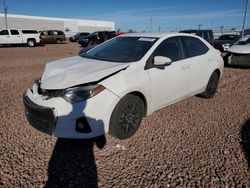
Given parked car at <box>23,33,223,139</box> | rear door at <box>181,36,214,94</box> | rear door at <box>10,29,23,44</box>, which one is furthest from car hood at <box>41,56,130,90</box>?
rear door at <box>10,29,23,44</box>

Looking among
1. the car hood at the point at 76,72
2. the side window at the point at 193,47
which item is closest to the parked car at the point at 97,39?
the side window at the point at 193,47

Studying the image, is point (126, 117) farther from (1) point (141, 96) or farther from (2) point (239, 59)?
(2) point (239, 59)

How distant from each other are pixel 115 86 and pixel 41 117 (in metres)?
1.09

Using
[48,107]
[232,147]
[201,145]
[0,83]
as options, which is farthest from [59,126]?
[0,83]

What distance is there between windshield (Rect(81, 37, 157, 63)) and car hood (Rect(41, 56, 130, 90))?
0.28 m

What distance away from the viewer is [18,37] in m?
25.8

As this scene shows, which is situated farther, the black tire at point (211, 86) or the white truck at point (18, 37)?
the white truck at point (18, 37)

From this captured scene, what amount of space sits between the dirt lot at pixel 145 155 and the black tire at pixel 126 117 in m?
0.18

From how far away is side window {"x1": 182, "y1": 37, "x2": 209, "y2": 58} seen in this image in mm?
4866

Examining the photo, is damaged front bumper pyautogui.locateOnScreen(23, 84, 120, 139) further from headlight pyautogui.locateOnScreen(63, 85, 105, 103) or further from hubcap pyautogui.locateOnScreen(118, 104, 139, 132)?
hubcap pyautogui.locateOnScreen(118, 104, 139, 132)

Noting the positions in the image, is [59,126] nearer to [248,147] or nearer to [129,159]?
[129,159]

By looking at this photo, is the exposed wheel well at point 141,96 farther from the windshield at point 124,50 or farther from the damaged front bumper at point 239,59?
the damaged front bumper at point 239,59

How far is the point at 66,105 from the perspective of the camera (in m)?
3.16

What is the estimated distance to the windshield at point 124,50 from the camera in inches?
162
